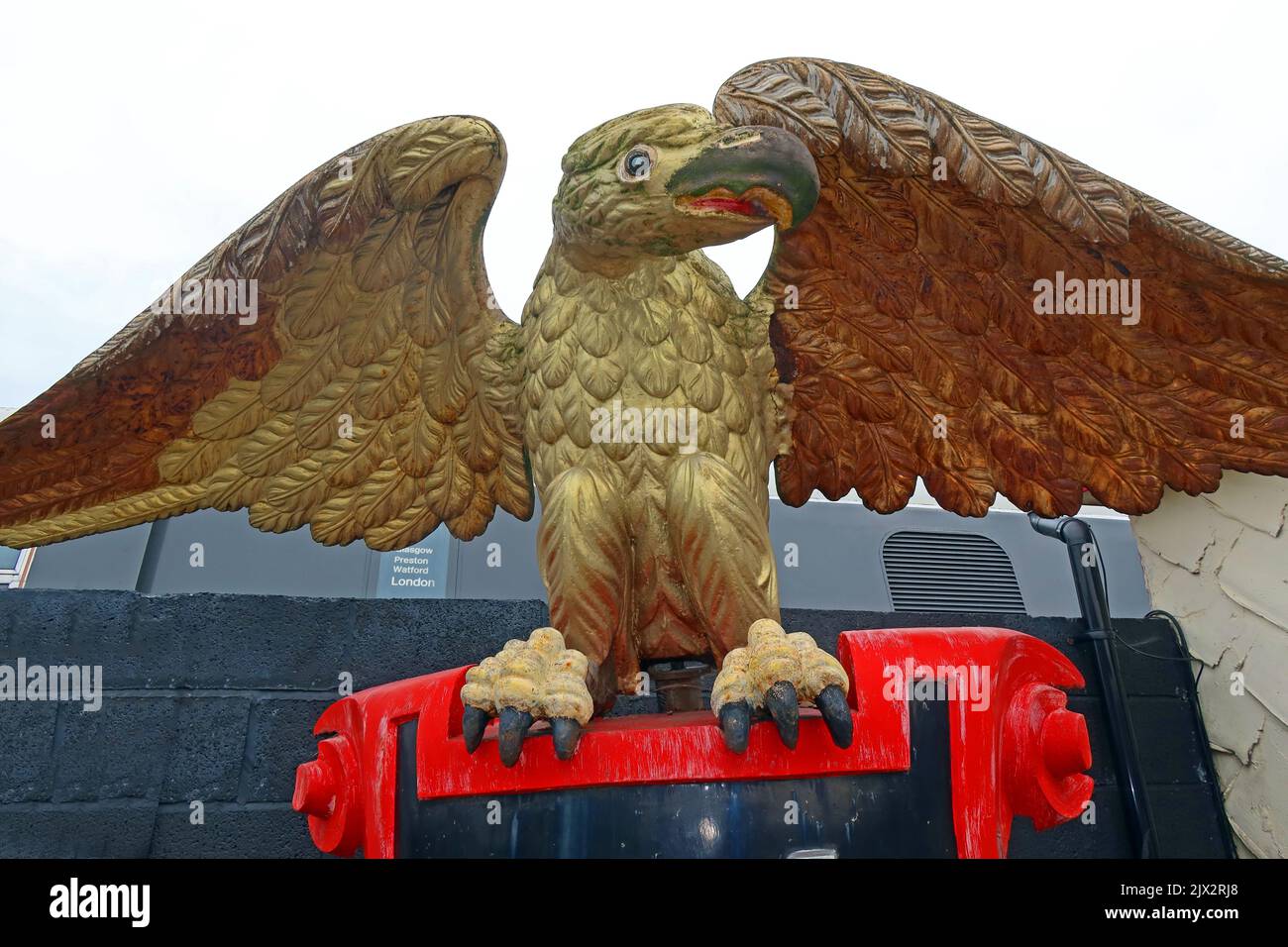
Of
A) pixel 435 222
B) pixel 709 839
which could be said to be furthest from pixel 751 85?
pixel 709 839

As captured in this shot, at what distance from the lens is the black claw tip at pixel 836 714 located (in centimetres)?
138

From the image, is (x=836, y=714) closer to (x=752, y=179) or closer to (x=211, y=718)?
(x=752, y=179)

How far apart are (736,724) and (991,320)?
1149mm

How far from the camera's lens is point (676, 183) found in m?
1.66

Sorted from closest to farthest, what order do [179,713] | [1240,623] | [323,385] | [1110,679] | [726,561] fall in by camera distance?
[726,561] < [323,385] < [179,713] < [1240,623] < [1110,679]

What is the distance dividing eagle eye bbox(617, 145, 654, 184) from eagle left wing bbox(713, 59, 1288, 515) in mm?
178

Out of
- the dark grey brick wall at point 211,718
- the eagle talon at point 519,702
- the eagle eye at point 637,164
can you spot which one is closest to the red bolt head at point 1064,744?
the eagle talon at point 519,702

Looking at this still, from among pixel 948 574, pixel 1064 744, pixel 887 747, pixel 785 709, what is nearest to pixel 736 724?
pixel 785 709

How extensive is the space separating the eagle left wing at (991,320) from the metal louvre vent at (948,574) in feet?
5.18

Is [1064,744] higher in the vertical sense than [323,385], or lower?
lower

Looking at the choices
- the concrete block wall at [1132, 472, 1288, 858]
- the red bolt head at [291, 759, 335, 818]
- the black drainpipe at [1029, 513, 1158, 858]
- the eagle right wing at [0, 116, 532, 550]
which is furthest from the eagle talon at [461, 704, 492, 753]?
the concrete block wall at [1132, 472, 1288, 858]
